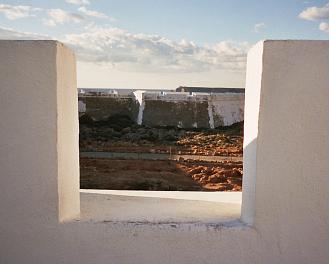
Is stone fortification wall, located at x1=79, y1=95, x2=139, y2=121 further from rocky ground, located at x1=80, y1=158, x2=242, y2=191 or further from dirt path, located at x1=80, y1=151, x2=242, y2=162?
rocky ground, located at x1=80, y1=158, x2=242, y2=191

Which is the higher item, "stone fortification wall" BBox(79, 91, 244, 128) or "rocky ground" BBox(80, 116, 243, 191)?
"stone fortification wall" BBox(79, 91, 244, 128)

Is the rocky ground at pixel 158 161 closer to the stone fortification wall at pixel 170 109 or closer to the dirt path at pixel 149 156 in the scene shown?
the dirt path at pixel 149 156

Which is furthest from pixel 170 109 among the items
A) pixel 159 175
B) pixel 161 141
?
pixel 159 175

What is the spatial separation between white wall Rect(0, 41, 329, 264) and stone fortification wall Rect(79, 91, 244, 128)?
20.2m

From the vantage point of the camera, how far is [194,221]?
1.75 meters

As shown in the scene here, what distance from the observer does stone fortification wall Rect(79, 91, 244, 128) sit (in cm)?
2231

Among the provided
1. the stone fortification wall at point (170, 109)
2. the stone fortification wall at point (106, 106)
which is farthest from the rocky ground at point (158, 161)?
the stone fortification wall at point (170, 109)

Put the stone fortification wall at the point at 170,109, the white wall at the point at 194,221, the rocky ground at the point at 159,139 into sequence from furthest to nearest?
the stone fortification wall at the point at 170,109
the rocky ground at the point at 159,139
the white wall at the point at 194,221

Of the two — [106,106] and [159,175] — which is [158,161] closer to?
[159,175]

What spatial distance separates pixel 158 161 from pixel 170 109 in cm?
1060

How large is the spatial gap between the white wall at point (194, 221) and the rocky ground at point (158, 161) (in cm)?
686

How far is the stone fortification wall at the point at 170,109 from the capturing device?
22312mm

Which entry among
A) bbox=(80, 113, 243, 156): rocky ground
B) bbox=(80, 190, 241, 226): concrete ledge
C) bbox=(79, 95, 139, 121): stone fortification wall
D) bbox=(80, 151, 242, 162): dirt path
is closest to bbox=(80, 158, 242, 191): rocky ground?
bbox=(80, 151, 242, 162): dirt path

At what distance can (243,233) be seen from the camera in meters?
1.68
